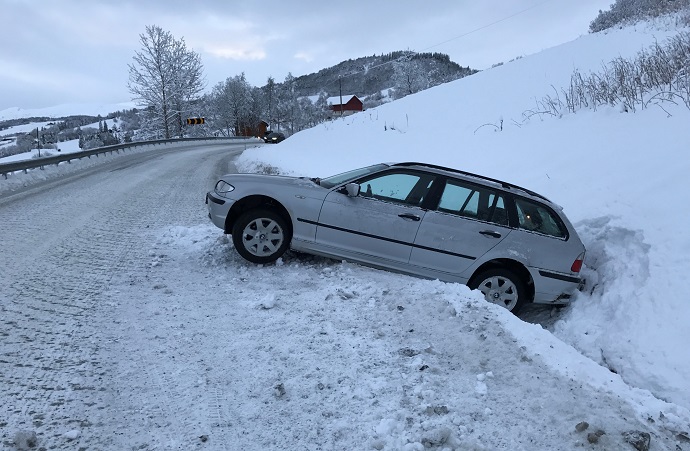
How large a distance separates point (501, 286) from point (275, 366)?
3239 millimetres

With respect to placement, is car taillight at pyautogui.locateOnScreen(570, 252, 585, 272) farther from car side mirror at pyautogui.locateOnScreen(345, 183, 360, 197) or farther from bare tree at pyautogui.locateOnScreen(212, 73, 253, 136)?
bare tree at pyautogui.locateOnScreen(212, 73, 253, 136)

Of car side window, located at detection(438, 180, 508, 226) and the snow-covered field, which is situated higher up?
car side window, located at detection(438, 180, 508, 226)

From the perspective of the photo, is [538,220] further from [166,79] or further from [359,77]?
[359,77]

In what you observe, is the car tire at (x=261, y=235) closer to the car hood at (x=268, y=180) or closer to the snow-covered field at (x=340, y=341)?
the snow-covered field at (x=340, y=341)

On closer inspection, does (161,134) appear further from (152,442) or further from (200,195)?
(152,442)

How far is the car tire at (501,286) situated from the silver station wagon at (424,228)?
1 cm

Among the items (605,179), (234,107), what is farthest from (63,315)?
(234,107)

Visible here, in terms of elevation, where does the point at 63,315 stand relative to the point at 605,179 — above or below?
below

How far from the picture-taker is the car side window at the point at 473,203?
5285mm

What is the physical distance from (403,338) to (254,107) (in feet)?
301

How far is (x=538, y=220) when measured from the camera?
17.6 ft

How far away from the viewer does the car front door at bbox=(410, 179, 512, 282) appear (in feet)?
17.1

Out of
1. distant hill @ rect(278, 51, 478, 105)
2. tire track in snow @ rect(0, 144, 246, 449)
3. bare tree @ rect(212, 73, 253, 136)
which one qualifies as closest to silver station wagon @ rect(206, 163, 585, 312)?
tire track in snow @ rect(0, 144, 246, 449)

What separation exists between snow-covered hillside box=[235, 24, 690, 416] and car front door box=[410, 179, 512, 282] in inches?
51.0
